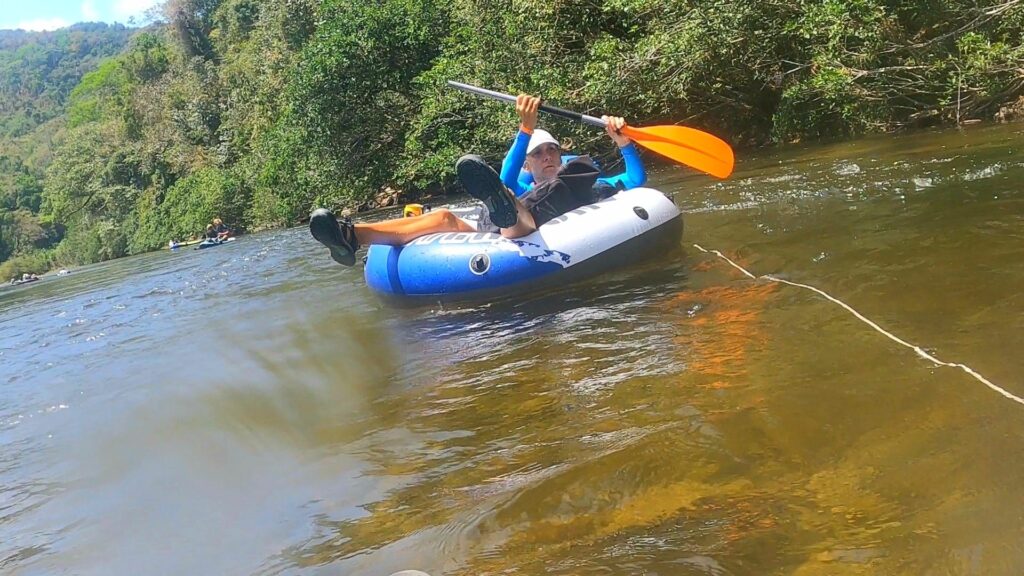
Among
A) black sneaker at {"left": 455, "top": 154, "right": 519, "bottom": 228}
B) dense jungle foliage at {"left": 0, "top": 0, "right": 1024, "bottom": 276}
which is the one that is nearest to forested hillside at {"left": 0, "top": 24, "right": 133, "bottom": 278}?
dense jungle foliage at {"left": 0, "top": 0, "right": 1024, "bottom": 276}

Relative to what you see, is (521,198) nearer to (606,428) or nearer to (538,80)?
(606,428)

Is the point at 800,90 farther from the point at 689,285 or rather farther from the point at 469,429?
the point at 469,429

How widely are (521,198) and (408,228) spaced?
0.79m

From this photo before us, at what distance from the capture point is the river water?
1836mm

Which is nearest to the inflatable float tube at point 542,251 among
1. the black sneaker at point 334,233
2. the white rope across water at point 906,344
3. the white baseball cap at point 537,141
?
the black sneaker at point 334,233

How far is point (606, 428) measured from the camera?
98.7 inches

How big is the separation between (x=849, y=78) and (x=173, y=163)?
34.5m

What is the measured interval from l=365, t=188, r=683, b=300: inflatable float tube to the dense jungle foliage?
216 inches

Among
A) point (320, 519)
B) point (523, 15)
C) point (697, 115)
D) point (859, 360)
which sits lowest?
point (320, 519)

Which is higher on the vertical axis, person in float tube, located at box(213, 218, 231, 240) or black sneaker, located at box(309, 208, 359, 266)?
black sneaker, located at box(309, 208, 359, 266)

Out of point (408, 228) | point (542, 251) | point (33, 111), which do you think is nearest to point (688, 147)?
point (542, 251)

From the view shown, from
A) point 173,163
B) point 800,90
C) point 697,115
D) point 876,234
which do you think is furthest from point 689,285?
point 173,163

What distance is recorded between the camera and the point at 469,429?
280 cm

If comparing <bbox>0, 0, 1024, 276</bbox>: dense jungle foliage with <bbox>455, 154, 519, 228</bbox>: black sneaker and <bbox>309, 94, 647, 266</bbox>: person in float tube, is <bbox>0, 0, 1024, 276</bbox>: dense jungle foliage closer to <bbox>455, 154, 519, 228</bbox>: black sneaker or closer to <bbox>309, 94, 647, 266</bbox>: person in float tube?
<bbox>309, 94, 647, 266</bbox>: person in float tube
